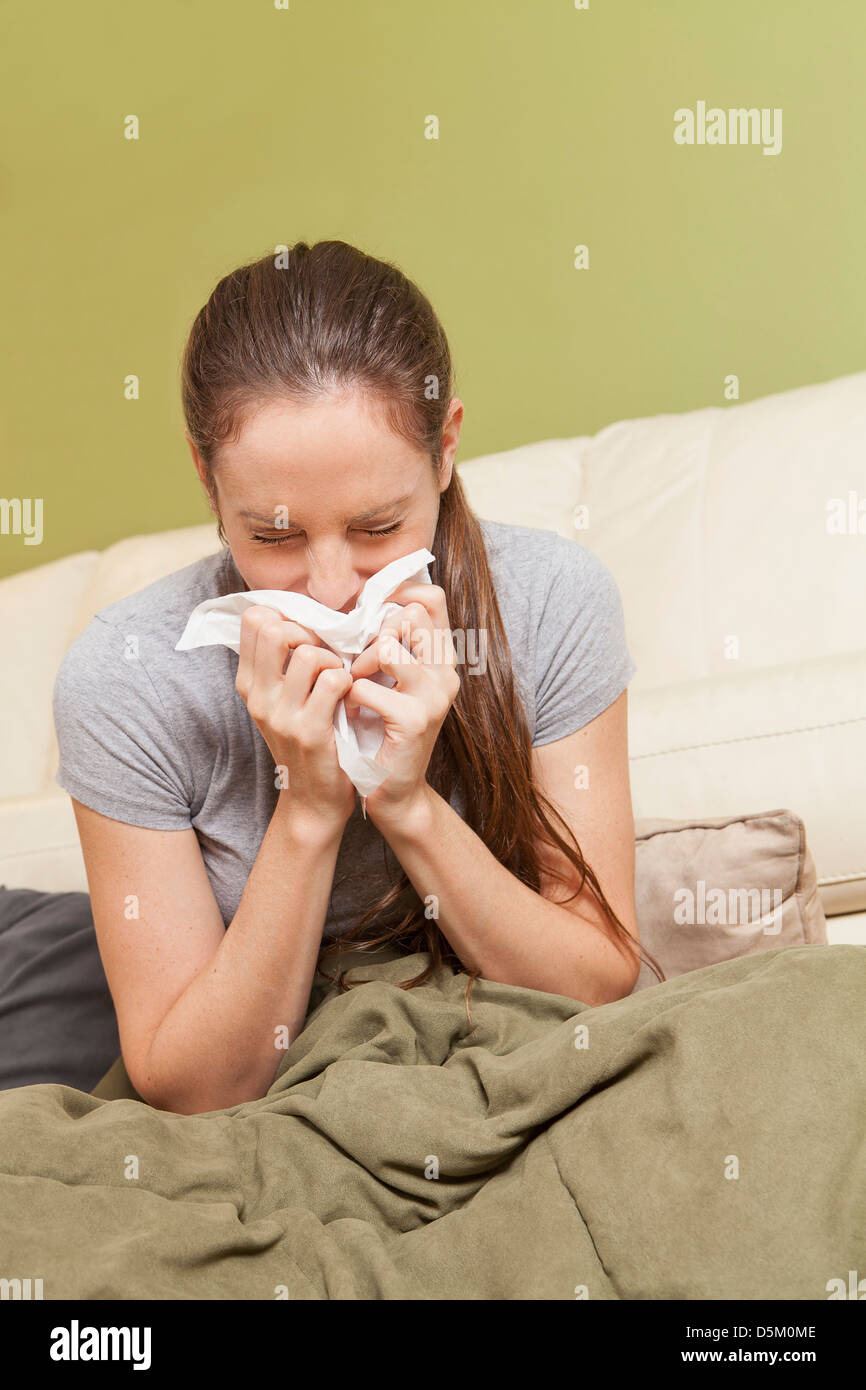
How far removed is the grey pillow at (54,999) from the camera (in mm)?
1282

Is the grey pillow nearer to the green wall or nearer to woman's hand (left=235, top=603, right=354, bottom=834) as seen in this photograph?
woman's hand (left=235, top=603, right=354, bottom=834)

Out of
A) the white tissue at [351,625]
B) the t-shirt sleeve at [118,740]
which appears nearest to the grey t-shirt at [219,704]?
the t-shirt sleeve at [118,740]

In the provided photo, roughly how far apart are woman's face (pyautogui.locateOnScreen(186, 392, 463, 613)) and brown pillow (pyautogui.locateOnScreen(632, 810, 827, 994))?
51 centimetres

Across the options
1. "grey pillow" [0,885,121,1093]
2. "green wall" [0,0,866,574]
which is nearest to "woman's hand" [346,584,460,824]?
"grey pillow" [0,885,121,1093]

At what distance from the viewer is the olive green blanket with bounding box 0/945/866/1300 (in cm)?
68

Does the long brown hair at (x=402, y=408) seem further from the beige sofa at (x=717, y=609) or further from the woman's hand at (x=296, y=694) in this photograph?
the beige sofa at (x=717, y=609)

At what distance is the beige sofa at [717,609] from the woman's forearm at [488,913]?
422 millimetres

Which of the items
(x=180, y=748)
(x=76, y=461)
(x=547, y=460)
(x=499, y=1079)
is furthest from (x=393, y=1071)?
(x=76, y=461)

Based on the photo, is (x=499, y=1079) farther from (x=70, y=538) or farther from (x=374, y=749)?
(x=70, y=538)

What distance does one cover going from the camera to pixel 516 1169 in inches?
32.8

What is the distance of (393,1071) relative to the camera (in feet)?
2.97

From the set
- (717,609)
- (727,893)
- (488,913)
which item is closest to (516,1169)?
(488,913)

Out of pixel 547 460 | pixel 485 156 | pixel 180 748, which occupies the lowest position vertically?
pixel 180 748

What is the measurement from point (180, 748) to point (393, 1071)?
407 mm
